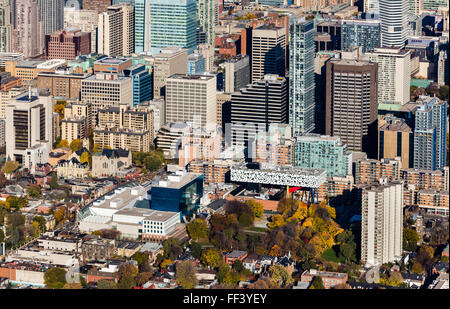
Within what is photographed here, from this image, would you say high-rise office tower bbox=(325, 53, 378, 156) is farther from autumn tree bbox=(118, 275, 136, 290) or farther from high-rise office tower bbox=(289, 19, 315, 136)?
autumn tree bbox=(118, 275, 136, 290)

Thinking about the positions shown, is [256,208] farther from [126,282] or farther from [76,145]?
[76,145]

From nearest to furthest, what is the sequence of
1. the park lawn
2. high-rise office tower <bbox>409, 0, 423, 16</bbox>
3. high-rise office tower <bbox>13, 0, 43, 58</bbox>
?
1. the park lawn
2. high-rise office tower <bbox>13, 0, 43, 58</bbox>
3. high-rise office tower <bbox>409, 0, 423, 16</bbox>

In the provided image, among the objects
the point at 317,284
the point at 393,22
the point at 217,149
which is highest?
the point at 393,22

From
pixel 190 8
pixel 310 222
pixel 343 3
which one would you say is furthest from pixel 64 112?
pixel 343 3

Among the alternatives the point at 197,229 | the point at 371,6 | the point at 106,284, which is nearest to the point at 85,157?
the point at 197,229

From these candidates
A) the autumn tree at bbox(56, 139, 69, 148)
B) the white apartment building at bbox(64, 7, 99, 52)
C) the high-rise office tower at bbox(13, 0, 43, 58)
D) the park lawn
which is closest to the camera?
the park lawn

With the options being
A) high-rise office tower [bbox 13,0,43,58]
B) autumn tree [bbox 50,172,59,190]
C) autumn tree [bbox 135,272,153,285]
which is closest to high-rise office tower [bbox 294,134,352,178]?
autumn tree [bbox 50,172,59,190]
